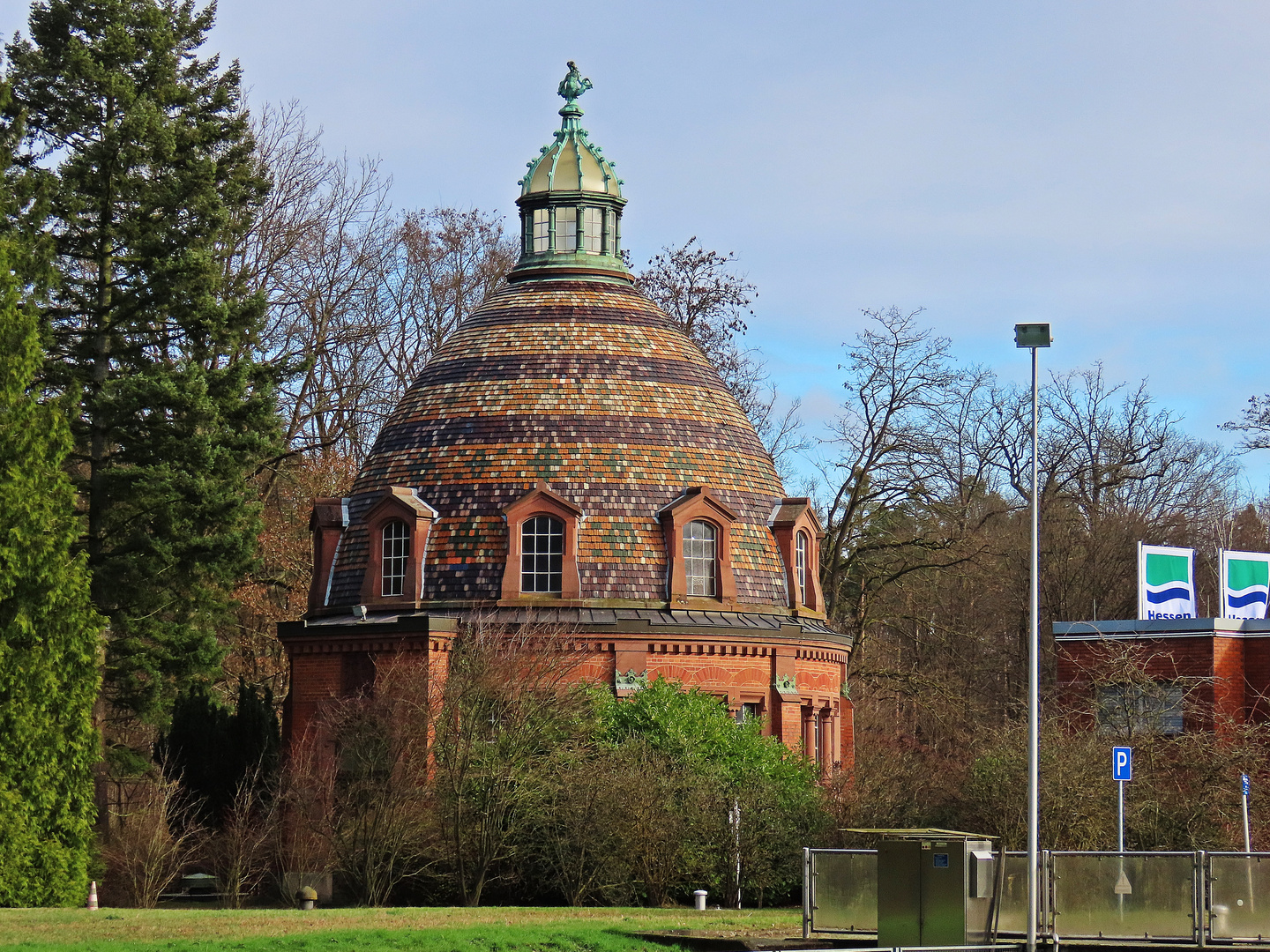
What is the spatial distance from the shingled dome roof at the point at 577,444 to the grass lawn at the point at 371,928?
1033 centimetres

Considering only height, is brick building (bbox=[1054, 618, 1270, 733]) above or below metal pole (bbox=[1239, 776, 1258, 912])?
above

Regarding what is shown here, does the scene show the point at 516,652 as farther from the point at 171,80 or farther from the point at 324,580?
the point at 171,80

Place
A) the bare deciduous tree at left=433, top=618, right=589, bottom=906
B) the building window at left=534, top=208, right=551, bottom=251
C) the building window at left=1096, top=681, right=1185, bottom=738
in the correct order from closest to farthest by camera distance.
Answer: the bare deciduous tree at left=433, top=618, right=589, bottom=906 < the building window at left=1096, top=681, right=1185, bottom=738 < the building window at left=534, top=208, right=551, bottom=251

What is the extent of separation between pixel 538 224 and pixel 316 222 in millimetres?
14016

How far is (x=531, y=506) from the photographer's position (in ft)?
117

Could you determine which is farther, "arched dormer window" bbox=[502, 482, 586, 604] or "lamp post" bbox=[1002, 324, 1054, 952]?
"arched dormer window" bbox=[502, 482, 586, 604]

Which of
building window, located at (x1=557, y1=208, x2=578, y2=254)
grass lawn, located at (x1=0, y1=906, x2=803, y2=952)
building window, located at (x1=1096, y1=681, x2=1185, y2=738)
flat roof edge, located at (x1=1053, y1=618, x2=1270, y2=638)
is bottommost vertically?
grass lawn, located at (x1=0, y1=906, x2=803, y2=952)

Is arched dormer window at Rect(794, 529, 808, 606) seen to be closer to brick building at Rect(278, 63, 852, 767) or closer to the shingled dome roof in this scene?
brick building at Rect(278, 63, 852, 767)

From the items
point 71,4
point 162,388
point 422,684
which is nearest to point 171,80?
point 71,4

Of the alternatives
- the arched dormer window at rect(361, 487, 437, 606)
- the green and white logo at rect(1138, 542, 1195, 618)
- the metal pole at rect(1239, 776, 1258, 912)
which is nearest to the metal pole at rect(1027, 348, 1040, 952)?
the metal pole at rect(1239, 776, 1258, 912)

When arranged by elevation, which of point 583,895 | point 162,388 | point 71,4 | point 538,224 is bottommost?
point 583,895

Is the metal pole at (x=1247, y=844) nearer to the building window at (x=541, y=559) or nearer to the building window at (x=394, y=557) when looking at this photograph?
the building window at (x=541, y=559)

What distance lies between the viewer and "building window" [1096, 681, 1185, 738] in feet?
98.0

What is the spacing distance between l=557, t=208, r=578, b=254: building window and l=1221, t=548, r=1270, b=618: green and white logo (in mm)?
15006
